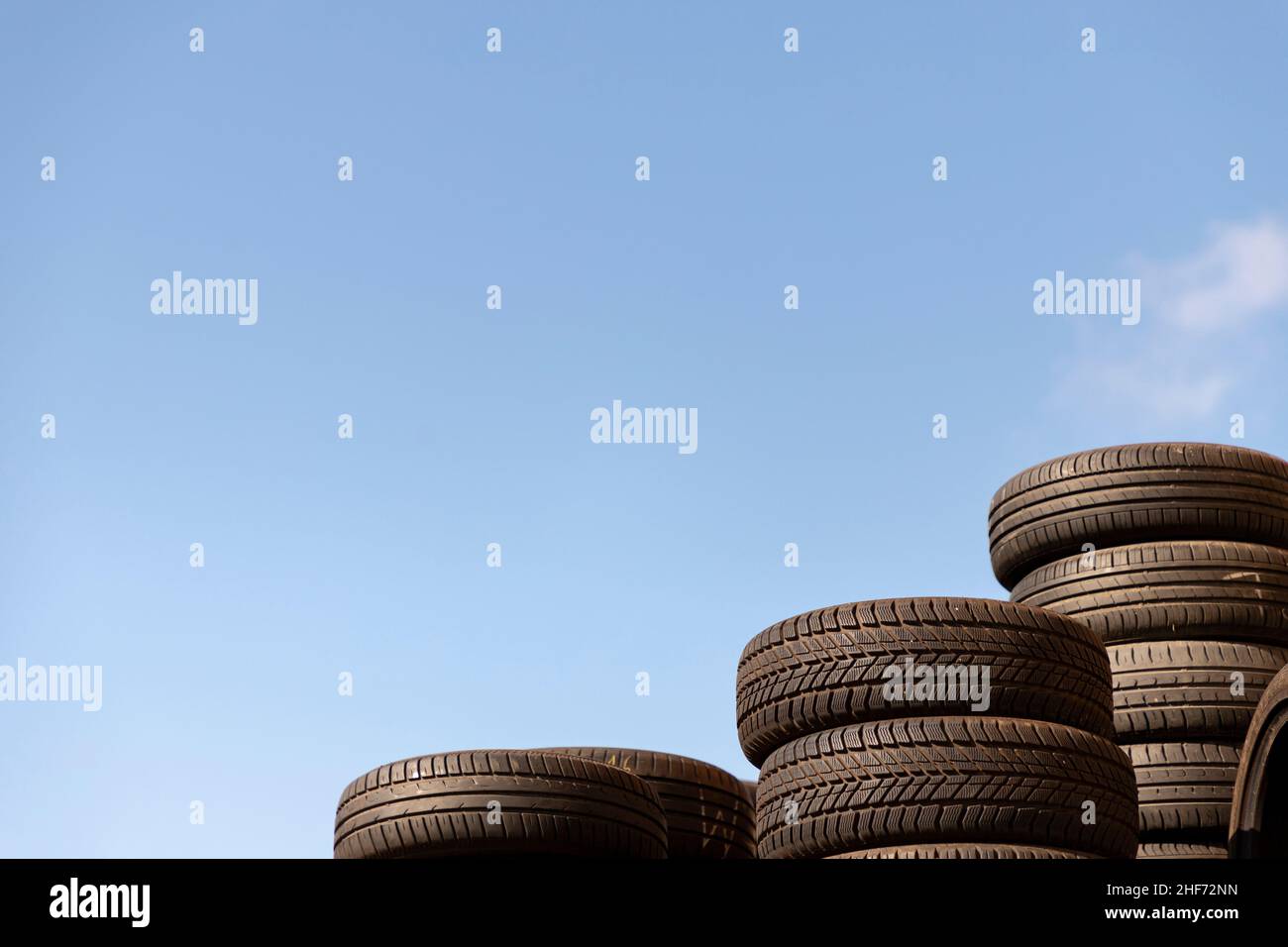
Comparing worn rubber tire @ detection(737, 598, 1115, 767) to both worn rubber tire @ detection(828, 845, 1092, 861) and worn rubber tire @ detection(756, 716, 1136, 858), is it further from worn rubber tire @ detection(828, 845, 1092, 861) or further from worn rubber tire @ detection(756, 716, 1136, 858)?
worn rubber tire @ detection(828, 845, 1092, 861)

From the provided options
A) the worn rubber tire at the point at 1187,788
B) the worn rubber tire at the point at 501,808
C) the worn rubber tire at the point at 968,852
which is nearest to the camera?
the worn rubber tire at the point at 501,808

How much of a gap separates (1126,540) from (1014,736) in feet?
9.41

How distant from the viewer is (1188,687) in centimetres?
1099

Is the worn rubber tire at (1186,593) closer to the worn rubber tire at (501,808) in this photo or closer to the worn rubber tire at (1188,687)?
the worn rubber tire at (1188,687)

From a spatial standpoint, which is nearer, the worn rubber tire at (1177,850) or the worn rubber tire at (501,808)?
the worn rubber tire at (501,808)

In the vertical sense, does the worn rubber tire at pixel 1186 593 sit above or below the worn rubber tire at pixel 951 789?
above

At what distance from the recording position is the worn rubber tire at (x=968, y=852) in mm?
8844

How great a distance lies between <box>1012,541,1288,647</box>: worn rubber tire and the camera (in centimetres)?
1109

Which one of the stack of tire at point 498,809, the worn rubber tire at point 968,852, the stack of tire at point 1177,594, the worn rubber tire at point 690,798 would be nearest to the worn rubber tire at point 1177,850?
the stack of tire at point 1177,594

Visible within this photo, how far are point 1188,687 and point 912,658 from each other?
2619 millimetres

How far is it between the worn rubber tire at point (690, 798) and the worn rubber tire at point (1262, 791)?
2936 mm
